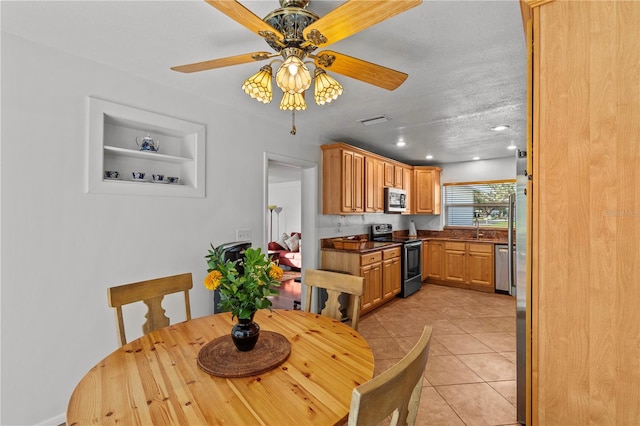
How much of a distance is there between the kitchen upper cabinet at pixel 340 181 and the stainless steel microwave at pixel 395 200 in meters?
0.93

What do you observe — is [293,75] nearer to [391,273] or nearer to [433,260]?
[391,273]

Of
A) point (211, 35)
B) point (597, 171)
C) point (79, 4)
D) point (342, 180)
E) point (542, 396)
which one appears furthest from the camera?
point (342, 180)

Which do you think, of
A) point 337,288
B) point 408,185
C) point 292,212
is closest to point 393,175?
point 408,185

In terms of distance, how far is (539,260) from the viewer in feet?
4.17

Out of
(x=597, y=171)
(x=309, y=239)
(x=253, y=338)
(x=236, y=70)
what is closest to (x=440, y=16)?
(x=597, y=171)

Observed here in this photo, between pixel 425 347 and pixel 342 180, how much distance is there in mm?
3285

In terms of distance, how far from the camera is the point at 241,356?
125 cm

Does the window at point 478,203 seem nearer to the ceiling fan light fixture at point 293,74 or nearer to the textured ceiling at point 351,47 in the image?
the textured ceiling at point 351,47

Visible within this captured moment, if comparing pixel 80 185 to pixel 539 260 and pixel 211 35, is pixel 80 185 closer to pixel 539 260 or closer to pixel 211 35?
pixel 211 35

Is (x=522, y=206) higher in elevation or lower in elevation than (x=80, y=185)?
lower

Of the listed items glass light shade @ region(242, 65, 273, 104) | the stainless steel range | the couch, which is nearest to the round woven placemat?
glass light shade @ region(242, 65, 273, 104)

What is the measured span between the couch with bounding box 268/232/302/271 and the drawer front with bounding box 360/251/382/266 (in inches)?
110

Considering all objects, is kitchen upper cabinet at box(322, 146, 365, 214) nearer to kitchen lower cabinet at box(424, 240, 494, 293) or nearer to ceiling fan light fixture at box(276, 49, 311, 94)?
kitchen lower cabinet at box(424, 240, 494, 293)

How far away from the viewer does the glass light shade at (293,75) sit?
4.27 ft
